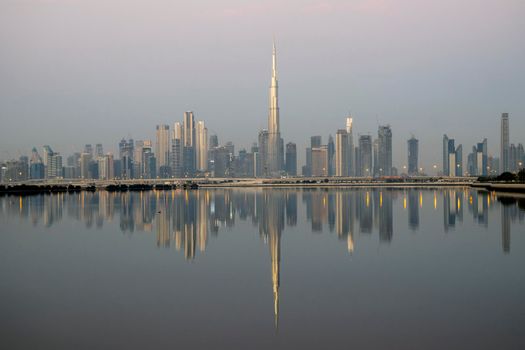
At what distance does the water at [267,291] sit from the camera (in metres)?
11.2

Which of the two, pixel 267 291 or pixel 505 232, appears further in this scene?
pixel 505 232

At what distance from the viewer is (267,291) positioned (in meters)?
15.4

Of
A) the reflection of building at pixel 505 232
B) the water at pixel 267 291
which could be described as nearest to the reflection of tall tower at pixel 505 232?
the reflection of building at pixel 505 232

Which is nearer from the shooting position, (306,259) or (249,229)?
(306,259)

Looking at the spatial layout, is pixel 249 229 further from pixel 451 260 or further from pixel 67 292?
pixel 67 292

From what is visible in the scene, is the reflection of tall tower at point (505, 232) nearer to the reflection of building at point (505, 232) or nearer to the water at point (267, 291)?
the reflection of building at point (505, 232)

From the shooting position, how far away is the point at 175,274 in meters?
18.1

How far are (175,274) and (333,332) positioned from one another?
24.8ft

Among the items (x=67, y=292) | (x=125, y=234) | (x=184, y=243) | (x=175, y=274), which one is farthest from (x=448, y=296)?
(x=125, y=234)

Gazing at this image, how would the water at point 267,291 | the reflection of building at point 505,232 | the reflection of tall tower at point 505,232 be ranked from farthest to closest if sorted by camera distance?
the reflection of building at point 505,232
the reflection of tall tower at point 505,232
the water at point 267,291

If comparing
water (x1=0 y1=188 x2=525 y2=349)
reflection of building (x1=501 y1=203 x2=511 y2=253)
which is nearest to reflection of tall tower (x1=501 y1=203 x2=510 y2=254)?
reflection of building (x1=501 y1=203 x2=511 y2=253)

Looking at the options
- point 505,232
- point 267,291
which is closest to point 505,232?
point 505,232

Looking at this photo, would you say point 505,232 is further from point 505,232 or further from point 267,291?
point 267,291

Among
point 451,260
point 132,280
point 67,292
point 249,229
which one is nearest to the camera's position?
point 67,292
